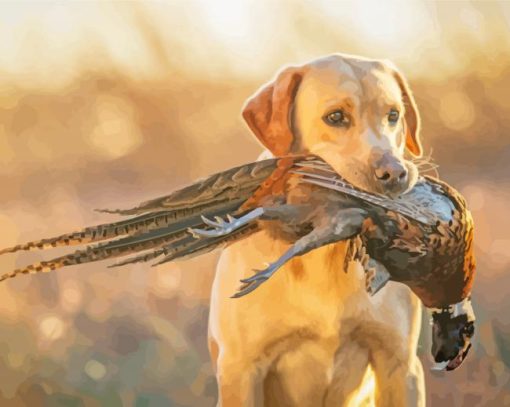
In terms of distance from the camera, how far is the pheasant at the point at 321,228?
144cm

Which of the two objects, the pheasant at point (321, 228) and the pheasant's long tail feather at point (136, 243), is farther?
the pheasant's long tail feather at point (136, 243)

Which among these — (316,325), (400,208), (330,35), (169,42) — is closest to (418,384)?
(316,325)

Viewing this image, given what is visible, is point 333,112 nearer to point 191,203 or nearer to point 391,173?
point 391,173

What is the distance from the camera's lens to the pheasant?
4.73ft

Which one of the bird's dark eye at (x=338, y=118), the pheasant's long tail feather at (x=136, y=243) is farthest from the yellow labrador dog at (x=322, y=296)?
the pheasant's long tail feather at (x=136, y=243)

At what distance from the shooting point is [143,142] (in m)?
1.87

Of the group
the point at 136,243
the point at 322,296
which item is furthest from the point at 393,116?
the point at 136,243

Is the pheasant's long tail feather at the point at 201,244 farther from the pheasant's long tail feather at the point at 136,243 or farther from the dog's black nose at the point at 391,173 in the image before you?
the dog's black nose at the point at 391,173

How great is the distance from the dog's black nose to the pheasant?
0.03 m

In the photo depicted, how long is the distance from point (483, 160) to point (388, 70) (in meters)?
0.43

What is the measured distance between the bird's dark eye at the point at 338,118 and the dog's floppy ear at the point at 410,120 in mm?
153

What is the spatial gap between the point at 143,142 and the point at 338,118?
50 cm

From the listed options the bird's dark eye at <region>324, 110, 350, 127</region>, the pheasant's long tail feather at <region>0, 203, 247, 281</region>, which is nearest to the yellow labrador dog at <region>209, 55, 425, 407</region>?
the bird's dark eye at <region>324, 110, 350, 127</region>

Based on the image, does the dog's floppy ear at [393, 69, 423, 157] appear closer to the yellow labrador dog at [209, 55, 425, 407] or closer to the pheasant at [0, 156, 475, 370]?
the yellow labrador dog at [209, 55, 425, 407]
